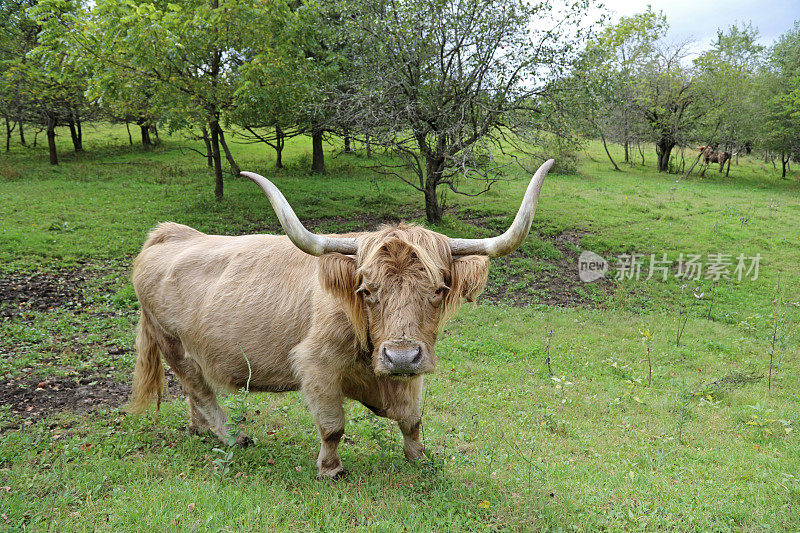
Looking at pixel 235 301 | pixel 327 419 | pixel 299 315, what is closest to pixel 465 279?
pixel 299 315

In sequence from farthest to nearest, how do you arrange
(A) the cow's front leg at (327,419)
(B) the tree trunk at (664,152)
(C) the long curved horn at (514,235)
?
(B) the tree trunk at (664,152), (A) the cow's front leg at (327,419), (C) the long curved horn at (514,235)

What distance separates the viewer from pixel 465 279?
3760 mm

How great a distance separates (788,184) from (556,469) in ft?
118

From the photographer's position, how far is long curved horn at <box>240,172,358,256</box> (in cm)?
375

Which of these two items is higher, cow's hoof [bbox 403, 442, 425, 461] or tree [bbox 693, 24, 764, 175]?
tree [bbox 693, 24, 764, 175]

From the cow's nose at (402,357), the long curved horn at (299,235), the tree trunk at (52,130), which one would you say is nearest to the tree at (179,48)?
the long curved horn at (299,235)

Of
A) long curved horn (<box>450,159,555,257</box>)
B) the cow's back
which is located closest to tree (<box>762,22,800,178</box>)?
long curved horn (<box>450,159,555,257</box>)

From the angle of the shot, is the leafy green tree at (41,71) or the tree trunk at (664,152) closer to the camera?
the leafy green tree at (41,71)

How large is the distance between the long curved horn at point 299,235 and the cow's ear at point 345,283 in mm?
84

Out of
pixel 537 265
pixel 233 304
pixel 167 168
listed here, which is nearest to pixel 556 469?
pixel 233 304

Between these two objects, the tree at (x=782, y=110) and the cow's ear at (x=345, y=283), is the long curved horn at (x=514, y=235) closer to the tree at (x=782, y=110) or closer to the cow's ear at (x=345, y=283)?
the cow's ear at (x=345, y=283)

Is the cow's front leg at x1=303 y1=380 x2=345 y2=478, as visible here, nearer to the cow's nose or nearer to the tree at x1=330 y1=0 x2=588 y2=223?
the cow's nose

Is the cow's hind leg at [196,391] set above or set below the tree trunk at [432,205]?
below

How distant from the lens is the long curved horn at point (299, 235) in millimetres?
3750
